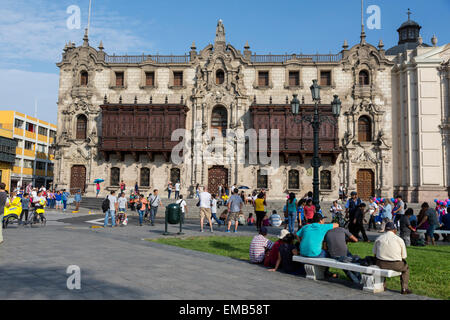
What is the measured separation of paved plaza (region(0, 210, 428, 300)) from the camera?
5.61 metres

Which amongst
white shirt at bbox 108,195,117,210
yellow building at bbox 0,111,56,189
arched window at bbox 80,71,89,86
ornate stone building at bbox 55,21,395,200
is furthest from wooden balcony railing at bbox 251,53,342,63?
yellow building at bbox 0,111,56,189

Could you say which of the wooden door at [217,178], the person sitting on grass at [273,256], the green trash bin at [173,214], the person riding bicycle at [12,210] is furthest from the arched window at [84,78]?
the person sitting on grass at [273,256]

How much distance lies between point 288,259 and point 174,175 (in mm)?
25228

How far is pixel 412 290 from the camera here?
645 centimetres

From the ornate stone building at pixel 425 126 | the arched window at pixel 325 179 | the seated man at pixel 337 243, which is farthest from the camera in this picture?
the arched window at pixel 325 179

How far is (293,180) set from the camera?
31.5 metres

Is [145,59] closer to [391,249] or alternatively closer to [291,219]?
[291,219]

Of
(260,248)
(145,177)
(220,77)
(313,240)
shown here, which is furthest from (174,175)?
(313,240)

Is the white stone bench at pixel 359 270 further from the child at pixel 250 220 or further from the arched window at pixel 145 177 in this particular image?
the arched window at pixel 145 177

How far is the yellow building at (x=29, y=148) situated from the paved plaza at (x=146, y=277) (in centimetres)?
4268

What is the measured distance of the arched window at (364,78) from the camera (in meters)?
31.9

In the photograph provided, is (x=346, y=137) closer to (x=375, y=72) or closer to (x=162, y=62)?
(x=375, y=72)

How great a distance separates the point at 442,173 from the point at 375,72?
10.4 m

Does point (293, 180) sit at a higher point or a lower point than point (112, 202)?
higher
